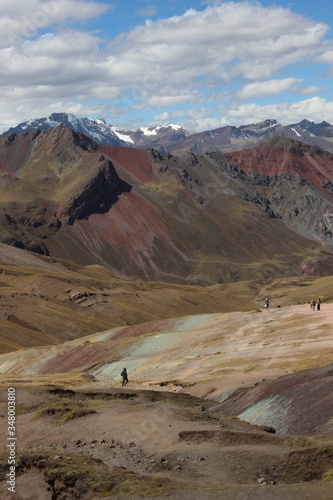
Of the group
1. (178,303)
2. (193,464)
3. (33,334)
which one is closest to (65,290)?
(178,303)

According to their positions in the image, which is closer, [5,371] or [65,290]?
[5,371]

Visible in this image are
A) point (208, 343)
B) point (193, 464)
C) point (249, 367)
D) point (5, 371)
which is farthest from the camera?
point (5, 371)

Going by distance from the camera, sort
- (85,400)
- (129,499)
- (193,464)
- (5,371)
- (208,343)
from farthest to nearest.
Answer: (5,371), (208,343), (85,400), (193,464), (129,499)

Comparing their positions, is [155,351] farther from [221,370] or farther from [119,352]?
[221,370]

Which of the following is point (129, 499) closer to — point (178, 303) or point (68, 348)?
point (68, 348)

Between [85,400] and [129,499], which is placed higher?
[129,499]

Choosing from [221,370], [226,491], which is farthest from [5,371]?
[226,491]

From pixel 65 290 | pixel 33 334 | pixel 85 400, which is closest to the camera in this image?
pixel 85 400

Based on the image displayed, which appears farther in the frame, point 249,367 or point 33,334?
point 33,334

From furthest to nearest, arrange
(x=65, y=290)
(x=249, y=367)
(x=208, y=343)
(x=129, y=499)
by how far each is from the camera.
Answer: (x=65, y=290) → (x=208, y=343) → (x=249, y=367) → (x=129, y=499)
